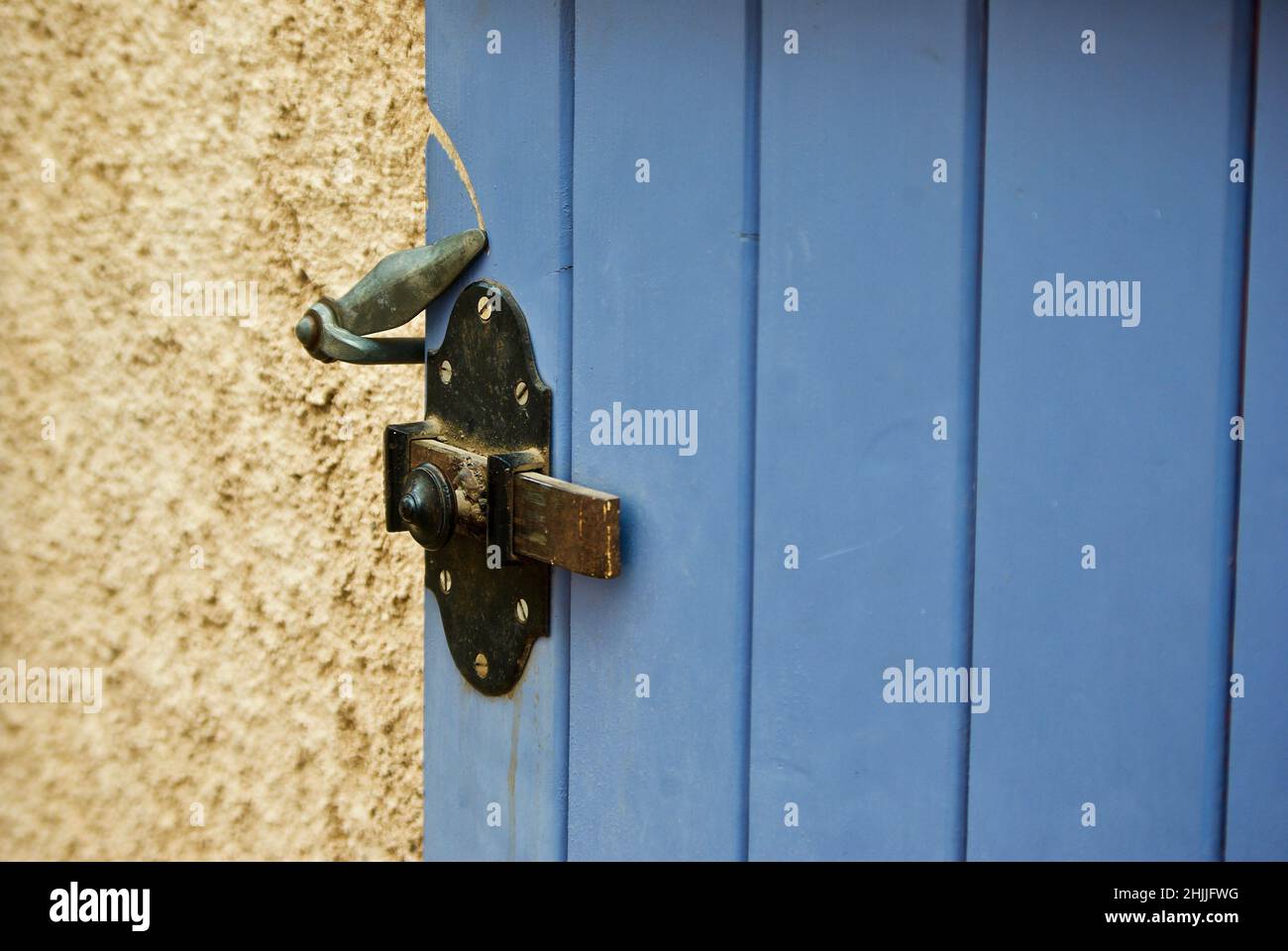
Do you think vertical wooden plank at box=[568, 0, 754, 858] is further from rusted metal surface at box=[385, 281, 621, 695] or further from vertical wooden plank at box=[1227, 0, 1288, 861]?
vertical wooden plank at box=[1227, 0, 1288, 861]

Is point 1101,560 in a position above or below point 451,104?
below

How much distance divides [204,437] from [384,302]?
563 mm

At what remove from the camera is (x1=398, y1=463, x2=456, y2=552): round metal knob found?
79 centimetres

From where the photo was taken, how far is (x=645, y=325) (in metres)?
0.74

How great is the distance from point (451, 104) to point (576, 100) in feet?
0.36

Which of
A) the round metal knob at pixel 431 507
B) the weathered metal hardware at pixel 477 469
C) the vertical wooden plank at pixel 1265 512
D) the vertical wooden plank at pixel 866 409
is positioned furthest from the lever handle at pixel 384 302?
the vertical wooden plank at pixel 1265 512

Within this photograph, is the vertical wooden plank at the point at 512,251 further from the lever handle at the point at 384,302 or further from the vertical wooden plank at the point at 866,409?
the vertical wooden plank at the point at 866,409

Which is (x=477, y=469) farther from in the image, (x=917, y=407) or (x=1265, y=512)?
(x=1265, y=512)

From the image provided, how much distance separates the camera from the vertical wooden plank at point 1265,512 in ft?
2.11

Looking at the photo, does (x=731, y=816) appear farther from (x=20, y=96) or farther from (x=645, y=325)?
(x=20, y=96)

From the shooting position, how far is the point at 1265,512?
0.66 meters

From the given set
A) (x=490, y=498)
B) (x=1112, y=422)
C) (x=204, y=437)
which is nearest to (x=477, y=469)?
(x=490, y=498)
